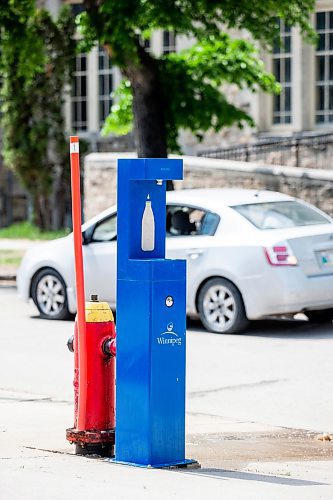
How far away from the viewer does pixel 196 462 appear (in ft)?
25.3

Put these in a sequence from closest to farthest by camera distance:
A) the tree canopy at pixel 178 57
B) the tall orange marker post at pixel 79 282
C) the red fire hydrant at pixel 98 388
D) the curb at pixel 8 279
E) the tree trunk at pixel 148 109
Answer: the tall orange marker post at pixel 79 282 < the red fire hydrant at pixel 98 388 < the tree canopy at pixel 178 57 < the curb at pixel 8 279 < the tree trunk at pixel 148 109

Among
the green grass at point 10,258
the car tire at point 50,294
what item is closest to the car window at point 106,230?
the car tire at point 50,294

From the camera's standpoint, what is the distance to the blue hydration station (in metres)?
7.48

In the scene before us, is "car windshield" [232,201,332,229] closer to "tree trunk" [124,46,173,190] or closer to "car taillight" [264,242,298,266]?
"car taillight" [264,242,298,266]

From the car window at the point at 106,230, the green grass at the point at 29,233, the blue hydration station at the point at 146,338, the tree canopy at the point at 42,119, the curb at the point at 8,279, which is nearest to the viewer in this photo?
the blue hydration station at the point at 146,338

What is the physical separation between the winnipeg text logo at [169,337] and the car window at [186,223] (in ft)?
25.3

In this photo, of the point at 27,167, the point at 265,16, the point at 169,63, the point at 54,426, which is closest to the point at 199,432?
the point at 54,426

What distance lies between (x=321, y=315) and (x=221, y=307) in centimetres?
136

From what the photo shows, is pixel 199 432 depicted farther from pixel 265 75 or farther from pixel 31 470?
pixel 265 75

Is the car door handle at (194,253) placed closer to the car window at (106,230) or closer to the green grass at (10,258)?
the car window at (106,230)

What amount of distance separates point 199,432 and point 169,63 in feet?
49.0

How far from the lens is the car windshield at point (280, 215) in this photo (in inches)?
600

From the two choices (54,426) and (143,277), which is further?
(54,426)

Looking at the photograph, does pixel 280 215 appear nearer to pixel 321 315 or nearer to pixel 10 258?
pixel 321 315
